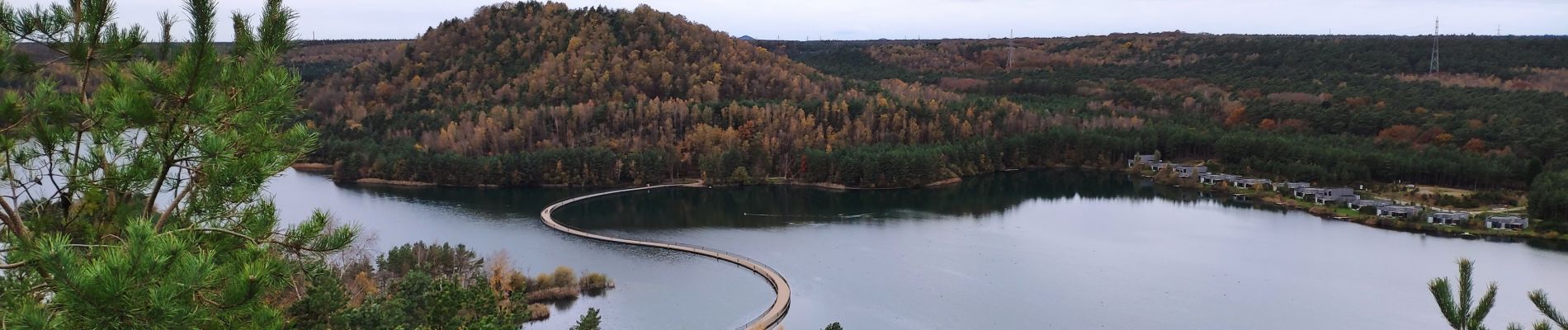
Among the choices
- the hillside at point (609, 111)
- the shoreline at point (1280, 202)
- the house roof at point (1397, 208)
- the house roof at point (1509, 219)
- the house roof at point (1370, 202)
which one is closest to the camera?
the shoreline at point (1280, 202)

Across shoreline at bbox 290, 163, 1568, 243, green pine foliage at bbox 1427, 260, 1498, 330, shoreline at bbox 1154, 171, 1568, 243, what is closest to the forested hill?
shoreline at bbox 290, 163, 1568, 243

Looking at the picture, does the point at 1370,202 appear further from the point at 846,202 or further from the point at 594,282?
the point at 594,282

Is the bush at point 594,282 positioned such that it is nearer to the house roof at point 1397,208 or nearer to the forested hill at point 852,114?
the forested hill at point 852,114

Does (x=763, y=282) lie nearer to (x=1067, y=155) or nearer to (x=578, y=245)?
(x=578, y=245)

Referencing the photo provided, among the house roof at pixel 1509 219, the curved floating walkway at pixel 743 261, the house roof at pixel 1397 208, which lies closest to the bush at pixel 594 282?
the curved floating walkway at pixel 743 261

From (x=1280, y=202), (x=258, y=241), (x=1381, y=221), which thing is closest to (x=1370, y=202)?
(x=1381, y=221)

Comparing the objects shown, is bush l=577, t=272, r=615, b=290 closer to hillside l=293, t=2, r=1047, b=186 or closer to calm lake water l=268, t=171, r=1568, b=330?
calm lake water l=268, t=171, r=1568, b=330
